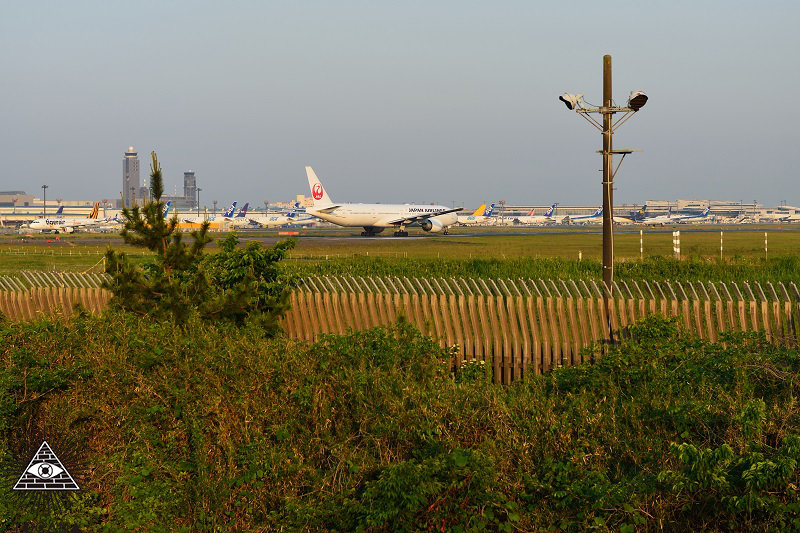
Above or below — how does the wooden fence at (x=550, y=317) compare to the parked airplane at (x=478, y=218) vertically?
below

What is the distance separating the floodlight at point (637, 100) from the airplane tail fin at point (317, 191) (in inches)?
2645

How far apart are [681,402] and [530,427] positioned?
1533 millimetres

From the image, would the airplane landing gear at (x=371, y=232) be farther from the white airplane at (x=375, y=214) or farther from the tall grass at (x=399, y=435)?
the tall grass at (x=399, y=435)

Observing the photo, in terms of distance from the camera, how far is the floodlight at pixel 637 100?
15.3 m

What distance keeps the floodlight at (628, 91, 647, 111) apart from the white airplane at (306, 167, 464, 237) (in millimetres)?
58639

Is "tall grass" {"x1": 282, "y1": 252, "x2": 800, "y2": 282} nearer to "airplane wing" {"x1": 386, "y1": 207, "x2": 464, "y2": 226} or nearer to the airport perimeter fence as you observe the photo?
the airport perimeter fence

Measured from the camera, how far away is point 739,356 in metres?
9.23

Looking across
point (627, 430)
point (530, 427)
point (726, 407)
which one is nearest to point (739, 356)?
point (726, 407)

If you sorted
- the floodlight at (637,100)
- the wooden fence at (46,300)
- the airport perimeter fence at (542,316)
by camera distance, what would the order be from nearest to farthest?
the airport perimeter fence at (542,316) < the floodlight at (637,100) < the wooden fence at (46,300)

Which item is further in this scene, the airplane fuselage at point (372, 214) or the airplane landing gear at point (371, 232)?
the airplane fuselage at point (372, 214)

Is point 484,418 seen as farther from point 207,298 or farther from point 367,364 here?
point 207,298

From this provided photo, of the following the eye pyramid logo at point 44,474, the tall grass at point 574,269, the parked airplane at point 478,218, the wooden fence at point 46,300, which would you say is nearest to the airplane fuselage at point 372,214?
the parked airplane at point 478,218

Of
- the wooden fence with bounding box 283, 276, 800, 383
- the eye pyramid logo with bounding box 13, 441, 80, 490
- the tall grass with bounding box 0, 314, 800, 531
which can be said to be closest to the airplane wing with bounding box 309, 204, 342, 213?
the wooden fence with bounding box 283, 276, 800, 383

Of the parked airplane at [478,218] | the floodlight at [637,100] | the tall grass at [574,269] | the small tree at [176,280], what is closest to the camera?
the small tree at [176,280]
